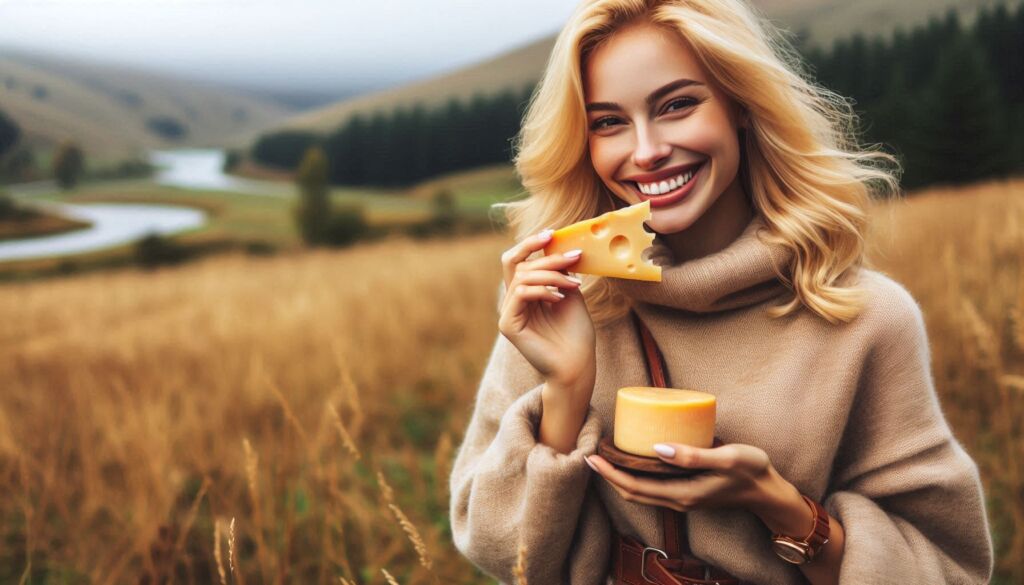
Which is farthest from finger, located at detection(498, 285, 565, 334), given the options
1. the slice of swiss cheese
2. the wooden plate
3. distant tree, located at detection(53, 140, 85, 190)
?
distant tree, located at detection(53, 140, 85, 190)

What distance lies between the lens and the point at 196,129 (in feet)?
42.8

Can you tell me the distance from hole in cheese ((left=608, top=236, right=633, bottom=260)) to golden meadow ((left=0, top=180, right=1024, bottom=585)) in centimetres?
75

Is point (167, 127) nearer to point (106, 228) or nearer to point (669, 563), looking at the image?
point (106, 228)

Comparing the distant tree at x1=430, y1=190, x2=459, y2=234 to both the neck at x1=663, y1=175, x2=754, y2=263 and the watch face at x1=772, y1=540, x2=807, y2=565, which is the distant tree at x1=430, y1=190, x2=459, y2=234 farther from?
the watch face at x1=772, y1=540, x2=807, y2=565

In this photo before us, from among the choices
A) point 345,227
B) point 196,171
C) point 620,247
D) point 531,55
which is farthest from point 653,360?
point 345,227

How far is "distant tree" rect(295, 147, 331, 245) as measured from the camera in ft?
53.5

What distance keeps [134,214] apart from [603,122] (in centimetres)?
1320

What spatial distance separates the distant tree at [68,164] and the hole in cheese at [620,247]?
466 inches

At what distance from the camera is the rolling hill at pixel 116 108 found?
29.6ft

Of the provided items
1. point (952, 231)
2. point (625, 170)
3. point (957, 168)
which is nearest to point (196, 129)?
point (952, 231)

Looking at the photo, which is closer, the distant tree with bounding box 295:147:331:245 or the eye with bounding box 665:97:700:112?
the eye with bounding box 665:97:700:112

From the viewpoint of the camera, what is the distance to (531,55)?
15930mm

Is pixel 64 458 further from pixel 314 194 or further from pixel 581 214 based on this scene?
pixel 314 194

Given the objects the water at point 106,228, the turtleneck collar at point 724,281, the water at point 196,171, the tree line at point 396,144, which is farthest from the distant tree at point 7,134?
the turtleneck collar at point 724,281
